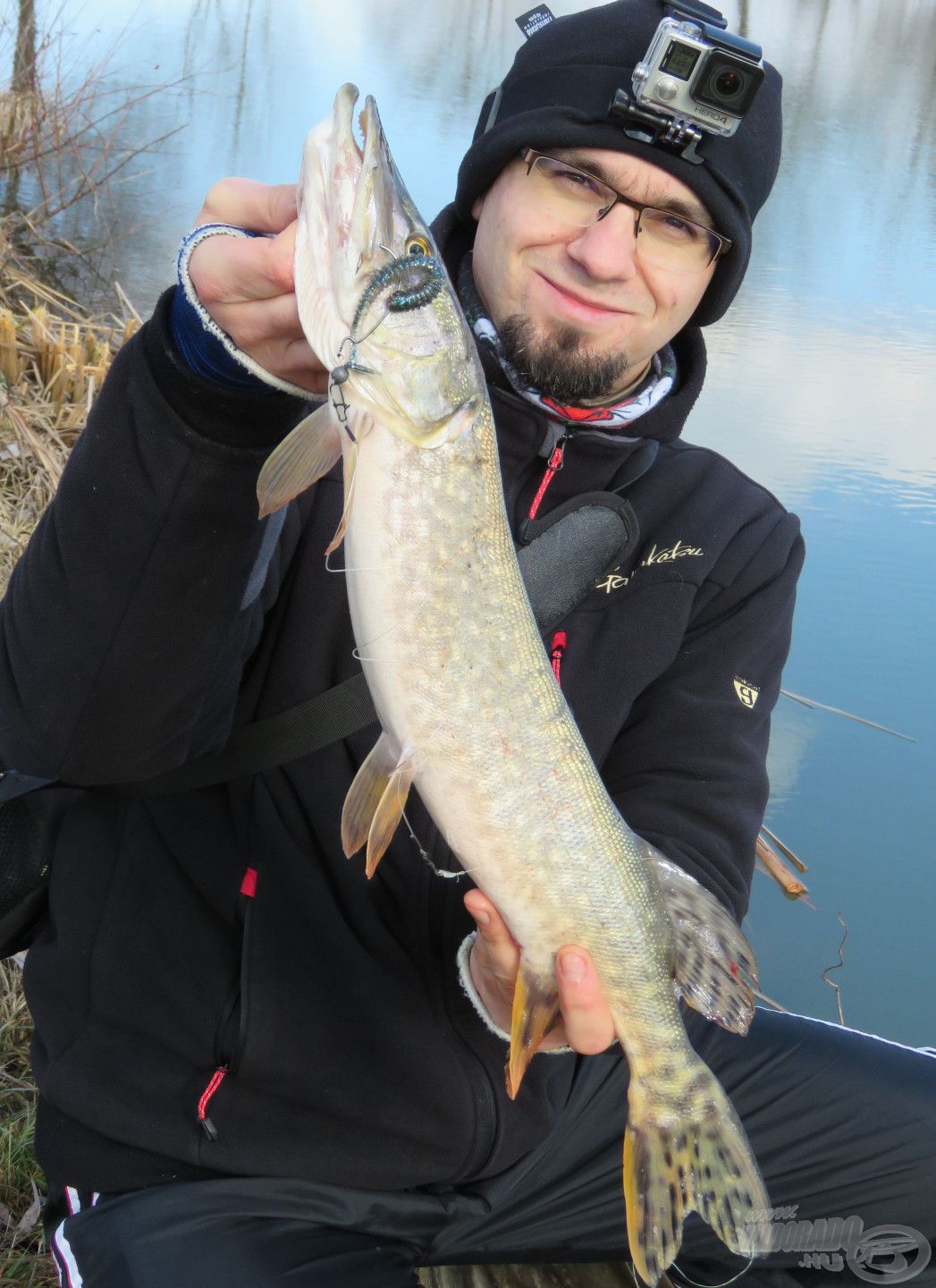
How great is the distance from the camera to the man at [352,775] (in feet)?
5.28

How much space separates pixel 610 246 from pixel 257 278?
1.05m

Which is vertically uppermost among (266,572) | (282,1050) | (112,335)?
(266,572)

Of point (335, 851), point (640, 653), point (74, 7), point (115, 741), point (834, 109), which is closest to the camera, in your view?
point (115, 741)

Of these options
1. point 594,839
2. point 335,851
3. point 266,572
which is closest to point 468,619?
point 594,839

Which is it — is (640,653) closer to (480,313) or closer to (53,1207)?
(480,313)

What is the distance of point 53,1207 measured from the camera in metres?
1.95

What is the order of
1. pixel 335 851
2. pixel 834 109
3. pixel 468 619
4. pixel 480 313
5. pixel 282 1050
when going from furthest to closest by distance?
pixel 834 109, pixel 480 313, pixel 335 851, pixel 282 1050, pixel 468 619

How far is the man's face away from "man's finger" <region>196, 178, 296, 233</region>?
878 millimetres

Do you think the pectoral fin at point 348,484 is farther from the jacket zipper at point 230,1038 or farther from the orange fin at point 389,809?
the jacket zipper at point 230,1038

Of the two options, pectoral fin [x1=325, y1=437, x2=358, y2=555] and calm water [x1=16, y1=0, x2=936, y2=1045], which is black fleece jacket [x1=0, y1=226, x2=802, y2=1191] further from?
calm water [x1=16, y1=0, x2=936, y2=1045]

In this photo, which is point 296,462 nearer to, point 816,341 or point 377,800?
point 377,800

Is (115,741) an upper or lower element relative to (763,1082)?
upper

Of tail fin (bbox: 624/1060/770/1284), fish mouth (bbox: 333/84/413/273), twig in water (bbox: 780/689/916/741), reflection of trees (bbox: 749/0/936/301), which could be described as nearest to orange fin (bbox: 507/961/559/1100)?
tail fin (bbox: 624/1060/770/1284)

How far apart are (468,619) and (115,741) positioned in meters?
0.59
